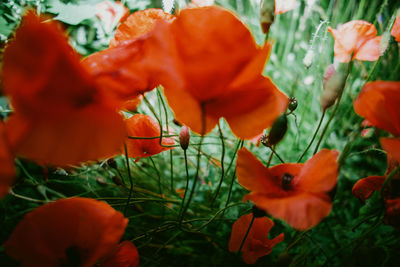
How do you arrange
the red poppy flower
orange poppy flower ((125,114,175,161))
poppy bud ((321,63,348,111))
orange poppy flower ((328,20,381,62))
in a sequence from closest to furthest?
the red poppy flower
poppy bud ((321,63,348,111))
orange poppy flower ((125,114,175,161))
orange poppy flower ((328,20,381,62))

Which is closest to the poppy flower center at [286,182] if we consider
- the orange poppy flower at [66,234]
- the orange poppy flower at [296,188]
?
the orange poppy flower at [296,188]

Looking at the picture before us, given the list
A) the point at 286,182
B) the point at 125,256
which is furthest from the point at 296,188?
the point at 125,256

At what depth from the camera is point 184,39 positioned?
259mm

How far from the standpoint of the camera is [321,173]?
311 millimetres

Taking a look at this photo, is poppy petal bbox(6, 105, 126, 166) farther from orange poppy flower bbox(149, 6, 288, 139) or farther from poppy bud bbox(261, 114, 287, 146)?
poppy bud bbox(261, 114, 287, 146)

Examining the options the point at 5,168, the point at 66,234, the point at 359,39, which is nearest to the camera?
the point at 5,168

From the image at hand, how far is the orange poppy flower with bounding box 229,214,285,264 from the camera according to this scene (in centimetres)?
43

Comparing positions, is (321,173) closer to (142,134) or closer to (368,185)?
(368,185)

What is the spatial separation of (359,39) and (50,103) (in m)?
0.64

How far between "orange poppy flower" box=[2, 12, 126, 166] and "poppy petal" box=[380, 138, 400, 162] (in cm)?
28

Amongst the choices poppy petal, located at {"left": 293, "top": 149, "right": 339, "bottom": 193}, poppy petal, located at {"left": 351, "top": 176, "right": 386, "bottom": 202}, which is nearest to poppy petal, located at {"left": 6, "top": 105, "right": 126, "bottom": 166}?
poppy petal, located at {"left": 293, "top": 149, "right": 339, "bottom": 193}

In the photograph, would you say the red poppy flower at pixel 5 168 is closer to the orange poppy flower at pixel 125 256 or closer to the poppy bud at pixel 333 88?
the orange poppy flower at pixel 125 256

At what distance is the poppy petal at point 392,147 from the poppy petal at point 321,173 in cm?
5

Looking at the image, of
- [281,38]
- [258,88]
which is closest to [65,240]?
[258,88]
